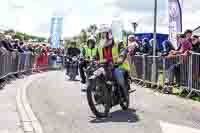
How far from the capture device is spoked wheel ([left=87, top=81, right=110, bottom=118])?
9883 mm

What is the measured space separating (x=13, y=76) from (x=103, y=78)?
1239 centimetres

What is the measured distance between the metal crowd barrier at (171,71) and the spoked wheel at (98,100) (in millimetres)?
4234

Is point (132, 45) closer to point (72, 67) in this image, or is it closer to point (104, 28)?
point (72, 67)

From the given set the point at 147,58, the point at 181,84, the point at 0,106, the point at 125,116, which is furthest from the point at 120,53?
the point at 147,58

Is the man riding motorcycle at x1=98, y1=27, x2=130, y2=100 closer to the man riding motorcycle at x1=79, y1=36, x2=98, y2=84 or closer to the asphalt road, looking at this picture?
the asphalt road

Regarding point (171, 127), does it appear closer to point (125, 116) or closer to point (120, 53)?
point (125, 116)

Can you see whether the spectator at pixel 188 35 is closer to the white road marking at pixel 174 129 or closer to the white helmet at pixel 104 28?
the white helmet at pixel 104 28

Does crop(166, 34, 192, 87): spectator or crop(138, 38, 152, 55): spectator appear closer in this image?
crop(166, 34, 192, 87): spectator

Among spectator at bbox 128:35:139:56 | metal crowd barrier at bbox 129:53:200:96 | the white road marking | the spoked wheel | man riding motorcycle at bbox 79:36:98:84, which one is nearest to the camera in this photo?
the white road marking

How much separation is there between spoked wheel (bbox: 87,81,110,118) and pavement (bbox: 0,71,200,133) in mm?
190

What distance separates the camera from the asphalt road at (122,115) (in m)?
8.91

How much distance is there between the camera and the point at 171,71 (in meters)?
15.1

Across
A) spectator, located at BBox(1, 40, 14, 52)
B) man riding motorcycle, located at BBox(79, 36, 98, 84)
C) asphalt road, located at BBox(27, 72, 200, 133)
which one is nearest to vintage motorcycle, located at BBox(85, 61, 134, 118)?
asphalt road, located at BBox(27, 72, 200, 133)

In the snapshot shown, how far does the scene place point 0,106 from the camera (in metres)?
11.7
